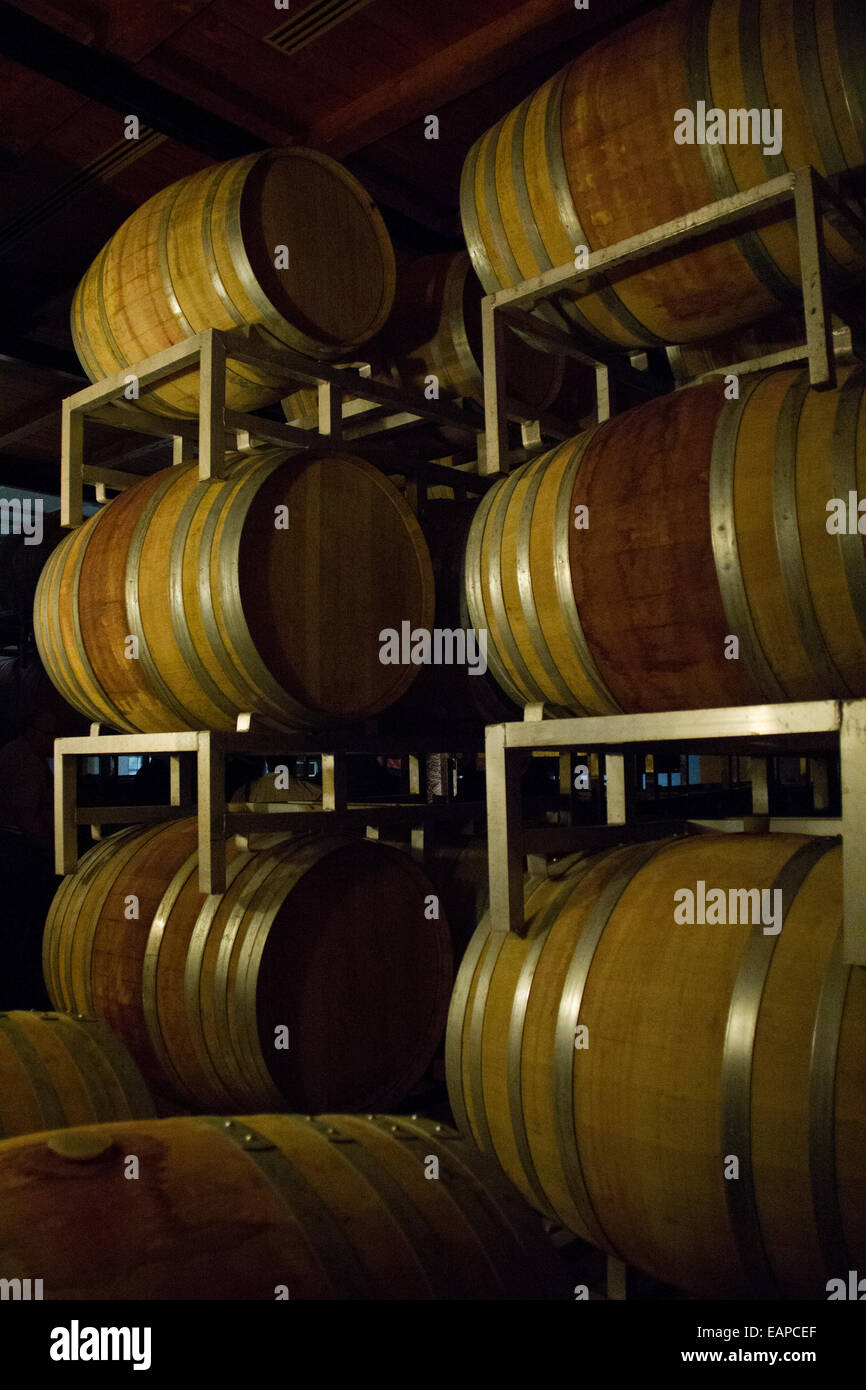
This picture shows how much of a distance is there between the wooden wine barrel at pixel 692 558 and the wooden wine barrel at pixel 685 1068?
1.41 feet

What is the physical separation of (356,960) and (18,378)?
4543mm

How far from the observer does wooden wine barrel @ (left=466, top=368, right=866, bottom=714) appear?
205 centimetres

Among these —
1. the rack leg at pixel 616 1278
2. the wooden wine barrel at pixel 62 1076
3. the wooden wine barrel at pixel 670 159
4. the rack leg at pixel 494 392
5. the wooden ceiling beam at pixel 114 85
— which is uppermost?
the wooden ceiling beam at pixel 114 85

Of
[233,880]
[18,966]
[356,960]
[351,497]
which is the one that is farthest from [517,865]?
[18,966]

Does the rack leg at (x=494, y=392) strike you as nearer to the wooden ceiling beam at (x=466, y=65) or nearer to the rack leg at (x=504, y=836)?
the rack leg at (x=504, y=836)

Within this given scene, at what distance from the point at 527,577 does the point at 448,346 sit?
5.65ft

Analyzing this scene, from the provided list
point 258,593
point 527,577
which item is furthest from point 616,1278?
point 258,593

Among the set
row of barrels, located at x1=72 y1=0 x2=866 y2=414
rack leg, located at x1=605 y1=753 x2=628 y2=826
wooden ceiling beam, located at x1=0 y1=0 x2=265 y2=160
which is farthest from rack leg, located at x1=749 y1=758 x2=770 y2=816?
wooden ceiling beam, located at x1=0 y1=0 x2=265 y2=160

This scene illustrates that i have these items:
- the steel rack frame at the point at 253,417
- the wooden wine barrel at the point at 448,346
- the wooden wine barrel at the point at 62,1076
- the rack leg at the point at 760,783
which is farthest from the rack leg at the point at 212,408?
the rack leg at the point at 760,783

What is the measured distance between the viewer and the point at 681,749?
315cm

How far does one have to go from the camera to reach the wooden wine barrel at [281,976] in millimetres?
3197

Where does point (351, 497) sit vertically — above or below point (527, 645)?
above

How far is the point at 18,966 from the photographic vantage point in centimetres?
482
